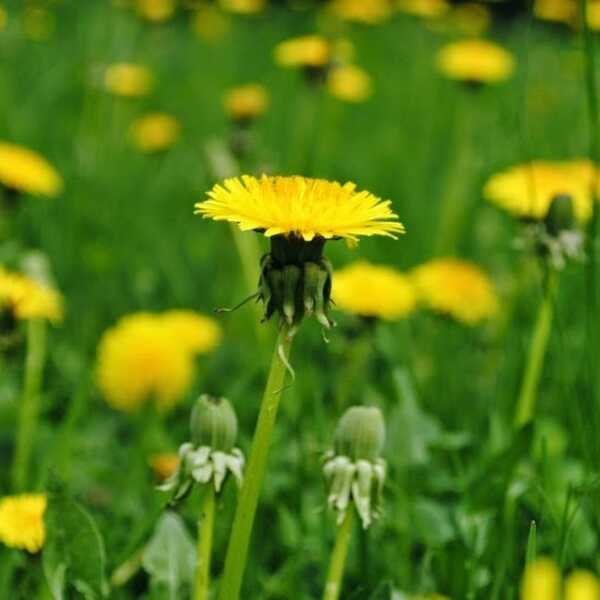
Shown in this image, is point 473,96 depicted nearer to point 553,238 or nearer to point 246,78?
point 553,238

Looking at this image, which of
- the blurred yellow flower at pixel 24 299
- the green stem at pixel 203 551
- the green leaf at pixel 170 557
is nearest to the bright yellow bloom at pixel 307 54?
the blurred yellow flower at pixel 24 299

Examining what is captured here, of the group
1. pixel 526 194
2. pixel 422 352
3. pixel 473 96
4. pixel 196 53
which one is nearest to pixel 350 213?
pixel 526 194

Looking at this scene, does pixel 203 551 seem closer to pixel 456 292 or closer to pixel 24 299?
pixel 24 299

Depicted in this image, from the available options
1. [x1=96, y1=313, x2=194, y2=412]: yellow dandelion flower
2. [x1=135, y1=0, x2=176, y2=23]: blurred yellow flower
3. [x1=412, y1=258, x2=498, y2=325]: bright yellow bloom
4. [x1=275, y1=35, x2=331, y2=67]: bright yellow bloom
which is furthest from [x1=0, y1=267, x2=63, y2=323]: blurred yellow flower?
[x1=135, y1=0, x2=176, y2=23]: blurred yellow flower

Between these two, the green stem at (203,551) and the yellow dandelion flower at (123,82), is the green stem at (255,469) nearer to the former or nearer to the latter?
the green stem at (203,551)

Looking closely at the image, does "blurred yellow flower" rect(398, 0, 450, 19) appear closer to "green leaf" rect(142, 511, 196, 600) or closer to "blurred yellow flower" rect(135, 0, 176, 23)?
"blurred yellow flower" rect(135, 0, 176, 23)

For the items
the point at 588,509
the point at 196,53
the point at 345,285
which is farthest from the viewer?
the point at 196,53
